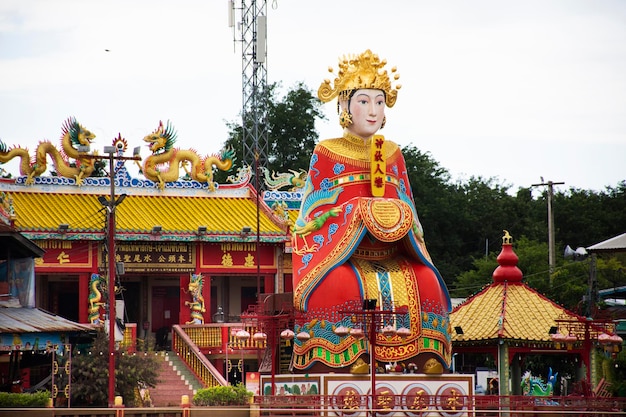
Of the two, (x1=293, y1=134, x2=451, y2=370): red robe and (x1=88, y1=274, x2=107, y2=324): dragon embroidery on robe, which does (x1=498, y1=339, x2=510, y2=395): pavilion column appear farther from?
(x1=88, y1=274, x2=107, y2=324): dragon embroidery on robe

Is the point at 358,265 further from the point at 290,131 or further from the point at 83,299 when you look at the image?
the point at 290,131

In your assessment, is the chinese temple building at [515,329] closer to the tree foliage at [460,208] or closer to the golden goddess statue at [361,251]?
the golden goddess statue at [361,251]

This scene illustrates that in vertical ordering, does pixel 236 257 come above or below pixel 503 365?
above

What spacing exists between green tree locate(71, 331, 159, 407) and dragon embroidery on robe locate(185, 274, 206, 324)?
20.0ft

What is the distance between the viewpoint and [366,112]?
35625mm

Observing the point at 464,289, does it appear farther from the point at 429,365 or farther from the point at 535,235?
the point at 429,365

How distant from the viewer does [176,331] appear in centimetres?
4181

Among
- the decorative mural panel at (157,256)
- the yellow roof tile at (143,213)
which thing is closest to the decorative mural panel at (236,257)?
the decorative mural panel at (157,256)

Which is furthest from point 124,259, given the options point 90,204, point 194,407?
point 194,407

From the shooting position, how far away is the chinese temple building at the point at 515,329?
35.7 metres

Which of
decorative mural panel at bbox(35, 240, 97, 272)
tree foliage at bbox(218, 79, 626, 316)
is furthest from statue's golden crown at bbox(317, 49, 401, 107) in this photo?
tree foliage at bbox(218, 79, 626, 316)

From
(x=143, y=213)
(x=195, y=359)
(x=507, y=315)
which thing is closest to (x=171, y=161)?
(x=143, y=213)

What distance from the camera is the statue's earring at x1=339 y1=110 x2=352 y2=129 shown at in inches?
1406

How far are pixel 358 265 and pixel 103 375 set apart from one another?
297 inches
